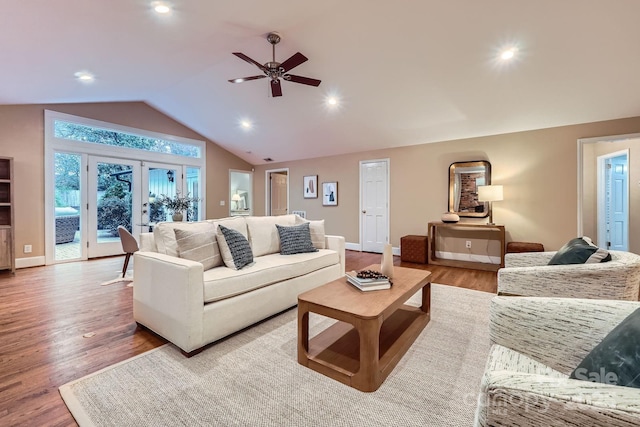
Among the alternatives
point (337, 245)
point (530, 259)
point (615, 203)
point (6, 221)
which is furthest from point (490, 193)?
point (6, 221)

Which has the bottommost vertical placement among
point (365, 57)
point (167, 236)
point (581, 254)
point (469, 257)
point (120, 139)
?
point (469, 257)

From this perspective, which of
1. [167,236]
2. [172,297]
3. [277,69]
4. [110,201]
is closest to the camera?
[172,297]

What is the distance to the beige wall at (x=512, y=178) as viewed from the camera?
14.2ft

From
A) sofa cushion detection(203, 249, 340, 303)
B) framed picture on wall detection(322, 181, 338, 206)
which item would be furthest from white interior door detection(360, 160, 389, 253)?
sofa cushion detection(203, 249, 340, 303)

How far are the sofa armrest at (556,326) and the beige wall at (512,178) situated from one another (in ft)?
13.3

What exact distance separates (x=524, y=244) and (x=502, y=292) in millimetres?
2650

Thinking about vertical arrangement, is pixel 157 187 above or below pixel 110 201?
above

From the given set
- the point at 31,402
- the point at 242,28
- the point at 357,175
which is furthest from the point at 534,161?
the point at 31,402

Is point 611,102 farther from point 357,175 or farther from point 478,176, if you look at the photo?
point 357,175

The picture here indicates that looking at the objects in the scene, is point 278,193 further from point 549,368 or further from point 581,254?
point 549,368

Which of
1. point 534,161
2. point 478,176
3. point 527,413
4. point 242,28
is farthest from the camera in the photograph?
point 478,176

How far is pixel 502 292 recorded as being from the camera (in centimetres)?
227

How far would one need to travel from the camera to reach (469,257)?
5109mm

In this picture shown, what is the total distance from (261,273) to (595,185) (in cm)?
615
